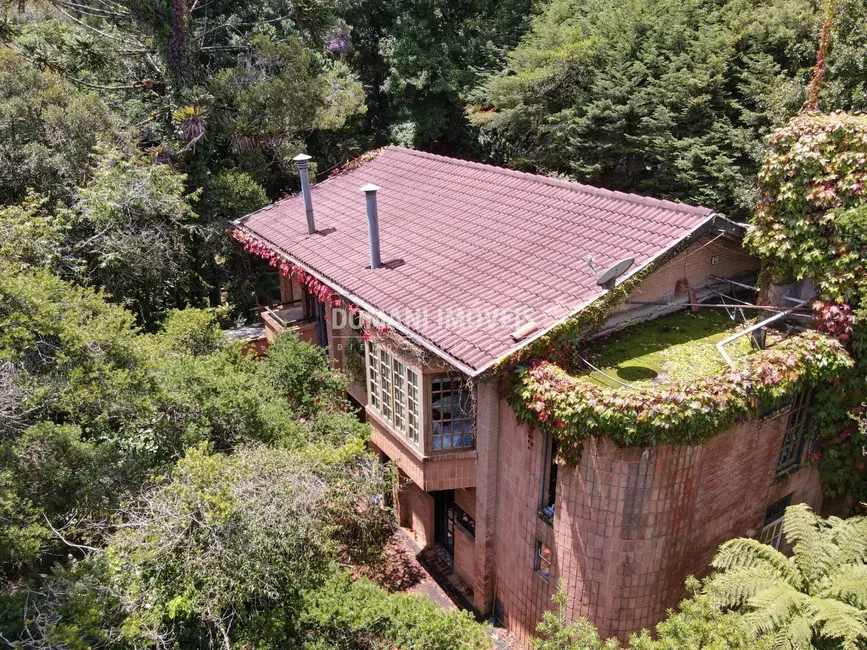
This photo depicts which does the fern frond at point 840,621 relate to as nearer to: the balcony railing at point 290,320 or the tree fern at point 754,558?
the tree fern at point 754,558

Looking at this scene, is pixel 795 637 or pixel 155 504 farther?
pixel 155 504

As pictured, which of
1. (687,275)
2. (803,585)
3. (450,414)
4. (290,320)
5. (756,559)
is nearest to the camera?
(803,585)

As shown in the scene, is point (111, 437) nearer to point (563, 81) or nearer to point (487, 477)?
point (487, 477)

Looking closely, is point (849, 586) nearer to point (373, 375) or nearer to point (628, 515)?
point (628, 515)

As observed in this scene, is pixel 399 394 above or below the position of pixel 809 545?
above

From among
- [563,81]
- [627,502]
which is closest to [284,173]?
[563,81]

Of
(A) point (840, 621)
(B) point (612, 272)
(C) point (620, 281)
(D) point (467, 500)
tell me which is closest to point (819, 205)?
(C) point (620, 281)

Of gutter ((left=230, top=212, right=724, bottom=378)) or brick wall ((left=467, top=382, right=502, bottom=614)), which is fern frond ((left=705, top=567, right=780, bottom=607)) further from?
gutter ((left=230, top=212, right=724, bottom=378))
